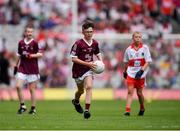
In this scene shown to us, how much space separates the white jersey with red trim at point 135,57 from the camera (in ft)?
73.8

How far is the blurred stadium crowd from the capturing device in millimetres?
39375

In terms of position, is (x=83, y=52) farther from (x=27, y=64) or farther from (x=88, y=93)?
(x=27, y=64)

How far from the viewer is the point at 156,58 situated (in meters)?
39.7

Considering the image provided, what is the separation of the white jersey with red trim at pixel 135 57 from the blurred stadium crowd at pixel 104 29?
635 inches

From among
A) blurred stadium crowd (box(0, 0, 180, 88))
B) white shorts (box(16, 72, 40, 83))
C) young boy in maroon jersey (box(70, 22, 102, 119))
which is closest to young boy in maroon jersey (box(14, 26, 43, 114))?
white shorts (box(16, 72, 40, 83))

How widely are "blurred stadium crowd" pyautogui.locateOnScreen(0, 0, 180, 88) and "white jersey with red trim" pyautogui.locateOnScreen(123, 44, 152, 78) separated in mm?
16134

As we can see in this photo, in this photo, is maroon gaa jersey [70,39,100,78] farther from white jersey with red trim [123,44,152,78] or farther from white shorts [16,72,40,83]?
white shorts [16,72,40,83]

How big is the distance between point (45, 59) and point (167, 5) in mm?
6999

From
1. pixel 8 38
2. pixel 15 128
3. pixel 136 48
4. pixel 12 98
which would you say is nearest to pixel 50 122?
pixel 15 128

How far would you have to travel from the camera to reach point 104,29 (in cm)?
4109

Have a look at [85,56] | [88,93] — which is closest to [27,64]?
[85,56]

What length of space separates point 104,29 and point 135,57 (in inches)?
733

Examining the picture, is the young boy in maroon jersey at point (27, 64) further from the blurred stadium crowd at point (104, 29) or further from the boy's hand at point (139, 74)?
the blurred stadium crowd at point (104, 29)

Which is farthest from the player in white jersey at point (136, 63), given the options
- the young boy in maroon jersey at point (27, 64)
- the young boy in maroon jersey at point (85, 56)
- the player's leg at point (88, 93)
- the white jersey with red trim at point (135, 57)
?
the young boy in maroon jersey at point (27, 64)
